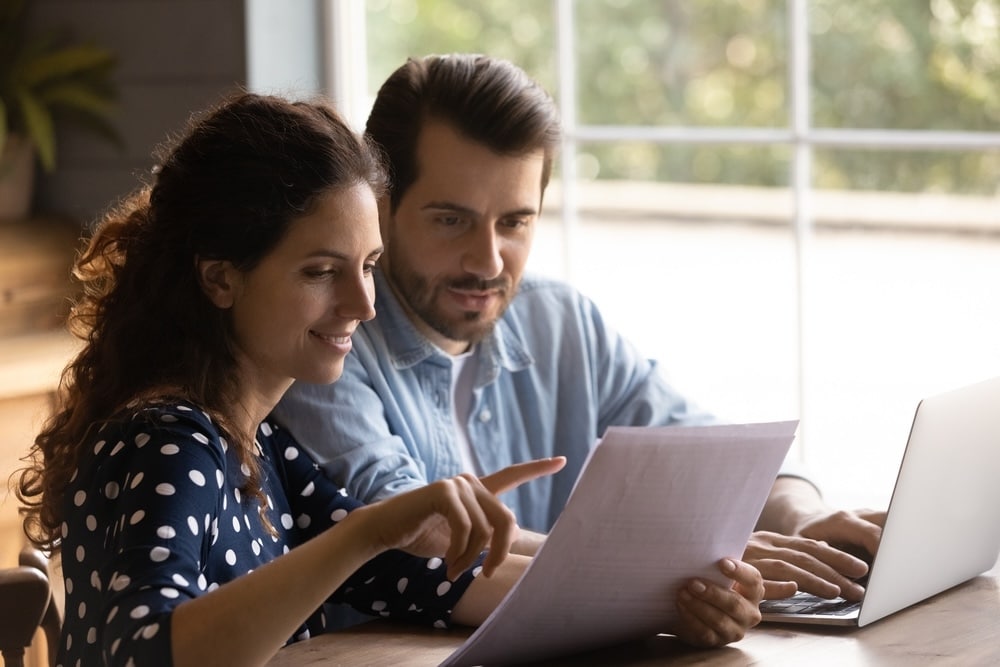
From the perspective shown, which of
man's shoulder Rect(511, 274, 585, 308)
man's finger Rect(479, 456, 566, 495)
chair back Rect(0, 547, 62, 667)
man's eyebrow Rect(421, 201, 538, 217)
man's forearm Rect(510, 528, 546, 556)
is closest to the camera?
man's finger Rect(479, 456, 566, 495)

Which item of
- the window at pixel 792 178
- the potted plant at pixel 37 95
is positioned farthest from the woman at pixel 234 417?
the potted plant at pixel 37 95

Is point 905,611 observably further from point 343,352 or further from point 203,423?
point 203,423

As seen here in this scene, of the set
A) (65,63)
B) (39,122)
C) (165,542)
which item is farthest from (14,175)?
(165,542)

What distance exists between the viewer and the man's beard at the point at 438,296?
203cm

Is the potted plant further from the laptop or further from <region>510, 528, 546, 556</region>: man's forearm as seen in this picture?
the laptop

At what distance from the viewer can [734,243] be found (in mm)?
3512

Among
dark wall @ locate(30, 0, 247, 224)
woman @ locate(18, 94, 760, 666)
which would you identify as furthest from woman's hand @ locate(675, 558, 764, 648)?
dark wall @ locate(30, 0, 247, 224)

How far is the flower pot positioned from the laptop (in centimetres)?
233

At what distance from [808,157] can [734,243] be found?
0.79m

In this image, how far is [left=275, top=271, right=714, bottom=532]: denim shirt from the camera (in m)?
1.88

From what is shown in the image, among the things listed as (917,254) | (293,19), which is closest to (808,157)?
(917,254)

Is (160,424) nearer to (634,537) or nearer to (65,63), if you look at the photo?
(634,537)

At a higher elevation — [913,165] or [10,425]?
[913,165]

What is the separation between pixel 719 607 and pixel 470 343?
766 mm
